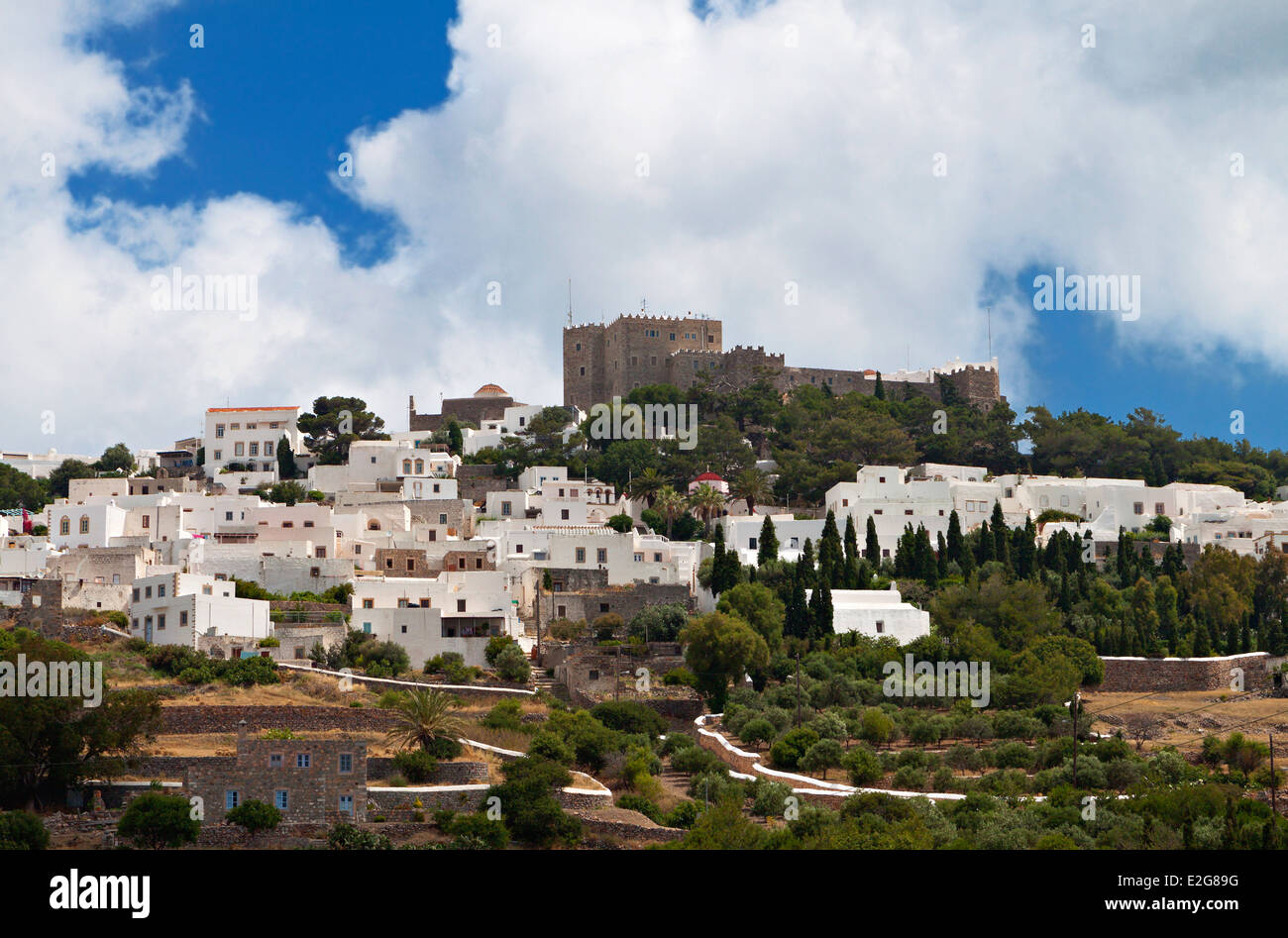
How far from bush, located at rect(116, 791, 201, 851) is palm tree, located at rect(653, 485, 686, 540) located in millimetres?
35145

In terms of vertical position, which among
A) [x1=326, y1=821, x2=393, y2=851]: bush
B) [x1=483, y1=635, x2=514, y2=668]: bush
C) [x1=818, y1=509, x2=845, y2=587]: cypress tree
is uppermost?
[x1=818, y1=509, x2=845, y2=587]: cypress tree

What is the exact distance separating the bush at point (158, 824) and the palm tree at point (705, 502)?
36584 mm

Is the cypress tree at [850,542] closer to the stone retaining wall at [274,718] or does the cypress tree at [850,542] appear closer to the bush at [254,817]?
the stone retaining wall at [274,718]

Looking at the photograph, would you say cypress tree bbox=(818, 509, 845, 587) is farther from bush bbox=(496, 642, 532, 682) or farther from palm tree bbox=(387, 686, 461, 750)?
palm tree bbox=(387, 686, 461, 750)

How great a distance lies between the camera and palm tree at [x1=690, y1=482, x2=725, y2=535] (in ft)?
220

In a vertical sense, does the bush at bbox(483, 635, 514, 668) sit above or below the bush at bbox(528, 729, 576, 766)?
above

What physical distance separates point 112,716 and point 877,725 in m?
17.8

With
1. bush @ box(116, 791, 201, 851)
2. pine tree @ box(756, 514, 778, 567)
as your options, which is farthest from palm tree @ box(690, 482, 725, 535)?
bush @ box(116, 791, 201, 851)

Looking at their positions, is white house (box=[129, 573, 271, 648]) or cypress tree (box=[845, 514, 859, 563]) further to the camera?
cypress tree (box=[845, 514, 859, 563])

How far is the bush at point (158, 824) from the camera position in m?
31.3

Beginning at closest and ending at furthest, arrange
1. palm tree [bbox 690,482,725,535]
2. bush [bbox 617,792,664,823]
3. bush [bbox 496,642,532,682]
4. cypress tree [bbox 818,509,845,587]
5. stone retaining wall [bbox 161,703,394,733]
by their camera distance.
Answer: bush [bbox 617,792,664,823] < stone retaining wall [bbox 161,703,394,733] < bush [bbox 496,642,532,682] < cypress tree [bbox 818,509,845,587] < palm tree [bbox 690,482,725,535]

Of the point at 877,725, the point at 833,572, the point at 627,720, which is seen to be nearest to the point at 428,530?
the point at 833,572

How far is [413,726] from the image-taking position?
38.1 metres
